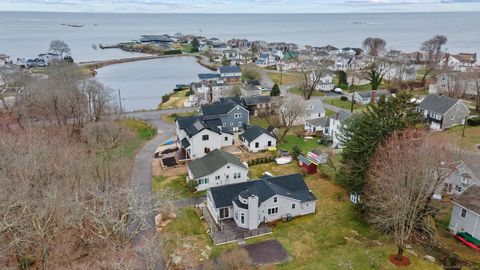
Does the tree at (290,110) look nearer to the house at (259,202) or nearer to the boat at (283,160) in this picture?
the boat at (283,160)

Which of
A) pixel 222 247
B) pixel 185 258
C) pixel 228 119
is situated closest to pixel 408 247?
pixel 222 247

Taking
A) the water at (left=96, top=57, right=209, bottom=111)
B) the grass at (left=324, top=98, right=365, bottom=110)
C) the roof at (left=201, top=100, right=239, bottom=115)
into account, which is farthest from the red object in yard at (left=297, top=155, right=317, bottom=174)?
the water at (left=96, top=57, right=209, bottom=111)

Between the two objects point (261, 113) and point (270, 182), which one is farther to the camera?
point (261, 113)

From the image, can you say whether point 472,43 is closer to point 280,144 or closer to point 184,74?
point 184,74

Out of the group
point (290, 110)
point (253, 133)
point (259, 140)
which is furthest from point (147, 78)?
point (259, 140)

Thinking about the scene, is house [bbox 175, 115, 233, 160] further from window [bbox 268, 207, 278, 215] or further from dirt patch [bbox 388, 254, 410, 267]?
dirt patch [bbox 388, 254, 410, 267]

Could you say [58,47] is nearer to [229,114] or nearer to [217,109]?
[217,109]

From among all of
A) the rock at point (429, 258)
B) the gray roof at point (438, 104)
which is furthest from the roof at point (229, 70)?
the rock at point (429, 258)
